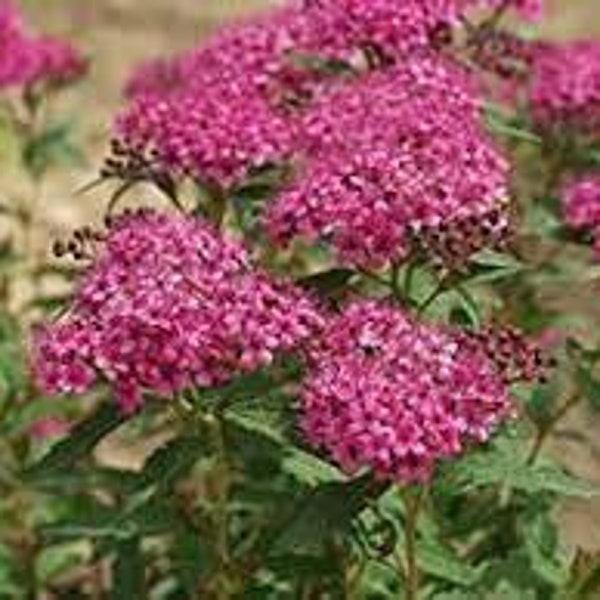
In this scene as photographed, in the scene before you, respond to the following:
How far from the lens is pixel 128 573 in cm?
499

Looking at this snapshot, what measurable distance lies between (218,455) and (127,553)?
0.86 meters

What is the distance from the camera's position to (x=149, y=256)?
410 cm

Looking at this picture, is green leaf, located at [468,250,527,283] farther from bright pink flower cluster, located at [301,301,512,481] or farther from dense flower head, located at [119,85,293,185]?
dense flower head, located at [119,85,293,185]

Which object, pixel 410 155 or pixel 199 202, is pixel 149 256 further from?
pixel 199 202

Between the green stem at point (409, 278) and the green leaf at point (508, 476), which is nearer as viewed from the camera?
the green leaf at point (508, 476)

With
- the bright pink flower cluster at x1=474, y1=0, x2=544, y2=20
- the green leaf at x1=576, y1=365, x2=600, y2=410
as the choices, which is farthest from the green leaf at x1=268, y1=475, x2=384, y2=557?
the bright pink flower cluster at x1=474, y1=0, x2=544, y2=20

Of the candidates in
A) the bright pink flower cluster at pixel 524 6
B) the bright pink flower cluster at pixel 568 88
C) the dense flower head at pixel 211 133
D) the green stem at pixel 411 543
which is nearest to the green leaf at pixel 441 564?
the green stem at pixel 411 543

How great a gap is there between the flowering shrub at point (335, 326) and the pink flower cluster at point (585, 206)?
1 centimetres

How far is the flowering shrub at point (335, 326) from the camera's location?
387 cm

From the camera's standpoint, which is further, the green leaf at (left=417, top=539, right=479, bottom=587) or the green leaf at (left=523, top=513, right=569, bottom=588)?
the green leaf at (left=523, top=513, right=569, bottom=588)

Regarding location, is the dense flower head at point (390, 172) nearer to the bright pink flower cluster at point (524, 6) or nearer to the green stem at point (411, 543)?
the green stem at point (411, 543)

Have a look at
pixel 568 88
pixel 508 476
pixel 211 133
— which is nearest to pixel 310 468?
pixel 508 476

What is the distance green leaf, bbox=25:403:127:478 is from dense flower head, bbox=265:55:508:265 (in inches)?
23.1

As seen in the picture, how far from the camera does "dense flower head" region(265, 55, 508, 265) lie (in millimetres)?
4219
